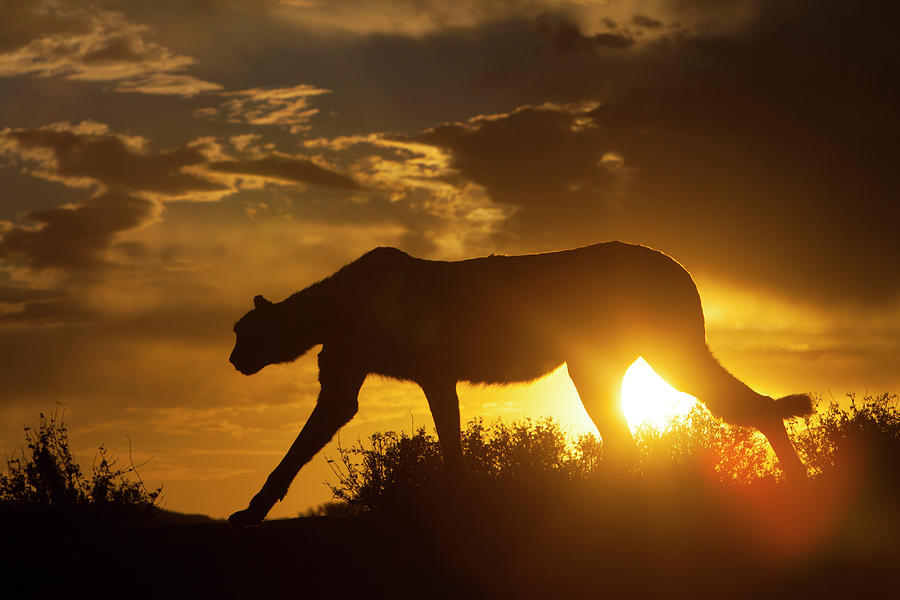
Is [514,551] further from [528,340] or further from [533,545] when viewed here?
[528,340]

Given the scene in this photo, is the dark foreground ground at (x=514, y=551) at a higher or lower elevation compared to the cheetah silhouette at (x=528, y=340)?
lower

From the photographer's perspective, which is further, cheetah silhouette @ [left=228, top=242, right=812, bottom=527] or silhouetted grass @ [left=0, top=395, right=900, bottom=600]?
cheetah silhouette @ [left=228, top=242, right=812, bottom=527]

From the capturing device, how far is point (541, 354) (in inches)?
439

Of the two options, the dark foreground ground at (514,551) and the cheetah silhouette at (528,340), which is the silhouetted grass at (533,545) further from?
the cheetah silhouette at (528,340)

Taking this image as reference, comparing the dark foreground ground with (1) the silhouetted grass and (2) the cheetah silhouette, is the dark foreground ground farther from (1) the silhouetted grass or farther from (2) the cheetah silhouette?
(2) the cheetah silhouette

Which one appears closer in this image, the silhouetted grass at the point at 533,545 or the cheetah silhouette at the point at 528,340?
the silhouetted grass at the point at 533,545

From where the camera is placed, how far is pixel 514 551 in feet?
27.6

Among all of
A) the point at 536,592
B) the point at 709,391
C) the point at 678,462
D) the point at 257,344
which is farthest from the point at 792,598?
the point at 257,344

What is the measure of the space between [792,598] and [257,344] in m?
7.35

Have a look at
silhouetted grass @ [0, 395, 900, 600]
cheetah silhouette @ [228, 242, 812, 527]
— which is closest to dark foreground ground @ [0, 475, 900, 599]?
silhouetted grass @ [0, 395, 900, 600]

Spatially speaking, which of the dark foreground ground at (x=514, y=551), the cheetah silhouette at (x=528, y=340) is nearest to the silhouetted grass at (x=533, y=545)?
the dark foreground ground at (x=514, y=551)

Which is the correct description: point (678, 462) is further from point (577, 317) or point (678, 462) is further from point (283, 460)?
point (283, 460)

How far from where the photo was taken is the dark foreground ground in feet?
25.2

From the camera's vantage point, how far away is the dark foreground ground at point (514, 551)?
770 cm
